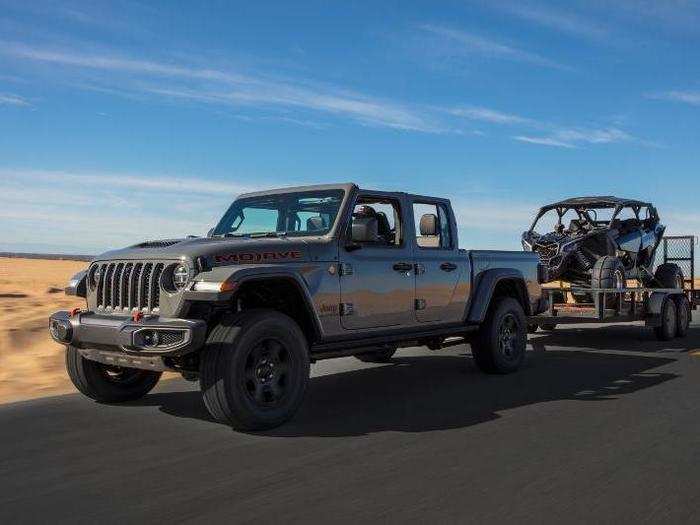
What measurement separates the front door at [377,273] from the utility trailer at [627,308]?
507 centimetres

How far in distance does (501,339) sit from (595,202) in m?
6.27

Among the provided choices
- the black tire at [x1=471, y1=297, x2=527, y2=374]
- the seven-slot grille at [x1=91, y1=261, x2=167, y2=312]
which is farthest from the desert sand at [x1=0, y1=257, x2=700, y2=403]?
the black tire at [x1=471, y1=297, x2=527, y2=374]

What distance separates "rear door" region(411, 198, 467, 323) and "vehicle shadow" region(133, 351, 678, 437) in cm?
80

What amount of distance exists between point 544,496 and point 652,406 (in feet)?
10.3

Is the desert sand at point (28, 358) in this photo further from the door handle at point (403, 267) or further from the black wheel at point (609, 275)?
the black wheel at point (609, 275)

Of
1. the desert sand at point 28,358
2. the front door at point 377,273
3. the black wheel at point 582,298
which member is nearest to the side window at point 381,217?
the front door at point 377,273

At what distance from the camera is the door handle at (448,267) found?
26.0ft

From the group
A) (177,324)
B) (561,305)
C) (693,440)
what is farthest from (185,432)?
(561,305)

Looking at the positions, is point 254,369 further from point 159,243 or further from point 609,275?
point 609,275

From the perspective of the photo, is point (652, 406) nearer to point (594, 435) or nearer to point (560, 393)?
point (560, 393)

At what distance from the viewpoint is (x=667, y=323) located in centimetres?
1306

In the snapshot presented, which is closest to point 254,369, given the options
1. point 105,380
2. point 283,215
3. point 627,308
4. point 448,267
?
point 105,380

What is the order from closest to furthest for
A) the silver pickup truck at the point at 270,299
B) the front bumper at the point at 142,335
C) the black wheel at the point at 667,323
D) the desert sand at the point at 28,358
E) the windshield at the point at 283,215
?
the front bumper at the point at 142,335 → the silver pickup truck at the point at 270,299 → the windshield at the point at 283,215 → the desert sand at the point at 28,358 → the black wheel at the point at 667,323

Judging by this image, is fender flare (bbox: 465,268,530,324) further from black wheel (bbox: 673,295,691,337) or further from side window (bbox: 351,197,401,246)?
black wheel (bbox: 673,295,691,337)
